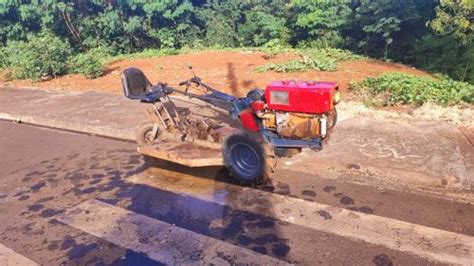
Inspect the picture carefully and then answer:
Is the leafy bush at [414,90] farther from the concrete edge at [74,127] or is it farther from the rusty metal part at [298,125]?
the concrete edge at [74,127]

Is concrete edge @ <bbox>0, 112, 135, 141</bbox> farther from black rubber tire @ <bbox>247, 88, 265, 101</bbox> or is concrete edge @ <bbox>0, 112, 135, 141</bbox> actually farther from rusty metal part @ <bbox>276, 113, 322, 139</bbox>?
rusty metal part @ <bbox>276, 113, 322, 139</bbox>

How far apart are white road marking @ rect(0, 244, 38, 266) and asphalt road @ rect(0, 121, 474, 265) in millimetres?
13

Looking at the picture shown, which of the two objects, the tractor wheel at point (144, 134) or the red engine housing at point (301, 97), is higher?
the red engine housing at point (301, 97)

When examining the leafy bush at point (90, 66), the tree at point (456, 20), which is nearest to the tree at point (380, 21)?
the tree at point (456, 20)

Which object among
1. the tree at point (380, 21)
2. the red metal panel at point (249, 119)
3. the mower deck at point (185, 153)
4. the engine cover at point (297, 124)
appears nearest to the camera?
A: the engine cover at point (297, 124)

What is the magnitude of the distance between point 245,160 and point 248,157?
6 centimetres

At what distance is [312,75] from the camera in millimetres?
11305

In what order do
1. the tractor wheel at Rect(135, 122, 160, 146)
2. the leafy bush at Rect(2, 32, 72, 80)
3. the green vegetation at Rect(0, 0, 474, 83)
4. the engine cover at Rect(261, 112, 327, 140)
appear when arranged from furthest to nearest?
the leafy bush at Rect(2, 32, 72, 80), the green vegetation at Rect(0, 0, 474, 83), the tractor wheel at Rect(135, 122, 160, 146), the engine cover at Rect(261, 112, 327, 140)

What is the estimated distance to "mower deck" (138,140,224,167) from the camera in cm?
529

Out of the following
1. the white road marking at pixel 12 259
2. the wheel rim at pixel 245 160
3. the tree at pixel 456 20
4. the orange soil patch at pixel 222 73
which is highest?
the tree at pixel 456 20

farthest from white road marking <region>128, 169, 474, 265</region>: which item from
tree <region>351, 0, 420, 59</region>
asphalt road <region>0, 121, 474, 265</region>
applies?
tree <region>351, 0, 420, 59</region>

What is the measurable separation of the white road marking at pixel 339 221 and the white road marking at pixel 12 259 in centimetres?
184

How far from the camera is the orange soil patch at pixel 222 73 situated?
1112cm

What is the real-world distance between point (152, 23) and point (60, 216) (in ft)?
62.1
